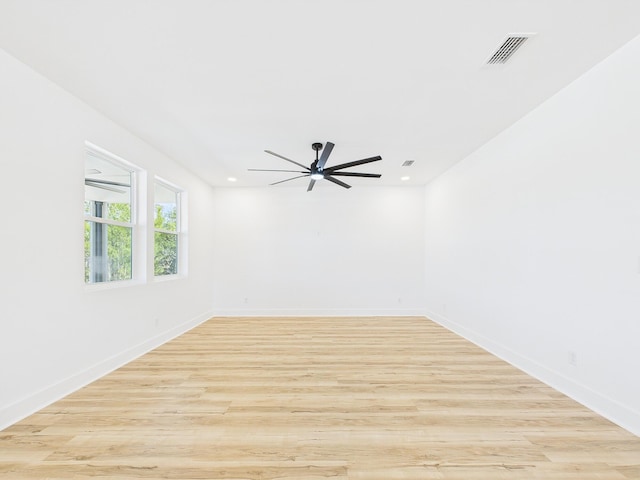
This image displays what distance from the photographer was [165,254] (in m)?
4.55

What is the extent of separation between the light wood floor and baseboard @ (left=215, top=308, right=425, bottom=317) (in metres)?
2.55

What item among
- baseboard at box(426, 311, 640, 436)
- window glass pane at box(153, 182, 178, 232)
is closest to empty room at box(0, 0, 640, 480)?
baseboard at box(426, 311, 640, 436)

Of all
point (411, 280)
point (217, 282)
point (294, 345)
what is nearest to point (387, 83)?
point (294, 345)

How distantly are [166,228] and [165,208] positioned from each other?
0.31 meters

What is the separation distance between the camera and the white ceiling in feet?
5.75

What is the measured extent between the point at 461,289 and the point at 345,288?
2264mm

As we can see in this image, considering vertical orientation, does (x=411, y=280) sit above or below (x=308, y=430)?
above

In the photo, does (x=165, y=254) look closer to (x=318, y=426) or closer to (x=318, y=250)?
(x=318, y=250)

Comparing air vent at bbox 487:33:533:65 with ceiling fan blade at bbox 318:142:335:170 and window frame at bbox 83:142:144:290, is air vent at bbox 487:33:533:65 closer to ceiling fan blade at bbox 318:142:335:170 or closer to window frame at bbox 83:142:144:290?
ceiling fan blade at bbox 318:142:335:170

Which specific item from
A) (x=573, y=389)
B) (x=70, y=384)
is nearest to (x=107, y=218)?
(x=70, y=384)

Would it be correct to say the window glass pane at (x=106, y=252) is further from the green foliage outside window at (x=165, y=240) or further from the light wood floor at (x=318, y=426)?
the light wood floor at (x=318, y=426)

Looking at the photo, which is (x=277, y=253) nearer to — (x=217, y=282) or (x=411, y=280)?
(x=217, y=282)

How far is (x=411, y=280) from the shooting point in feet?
20.0

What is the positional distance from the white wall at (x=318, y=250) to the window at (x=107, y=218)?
8.23ft
